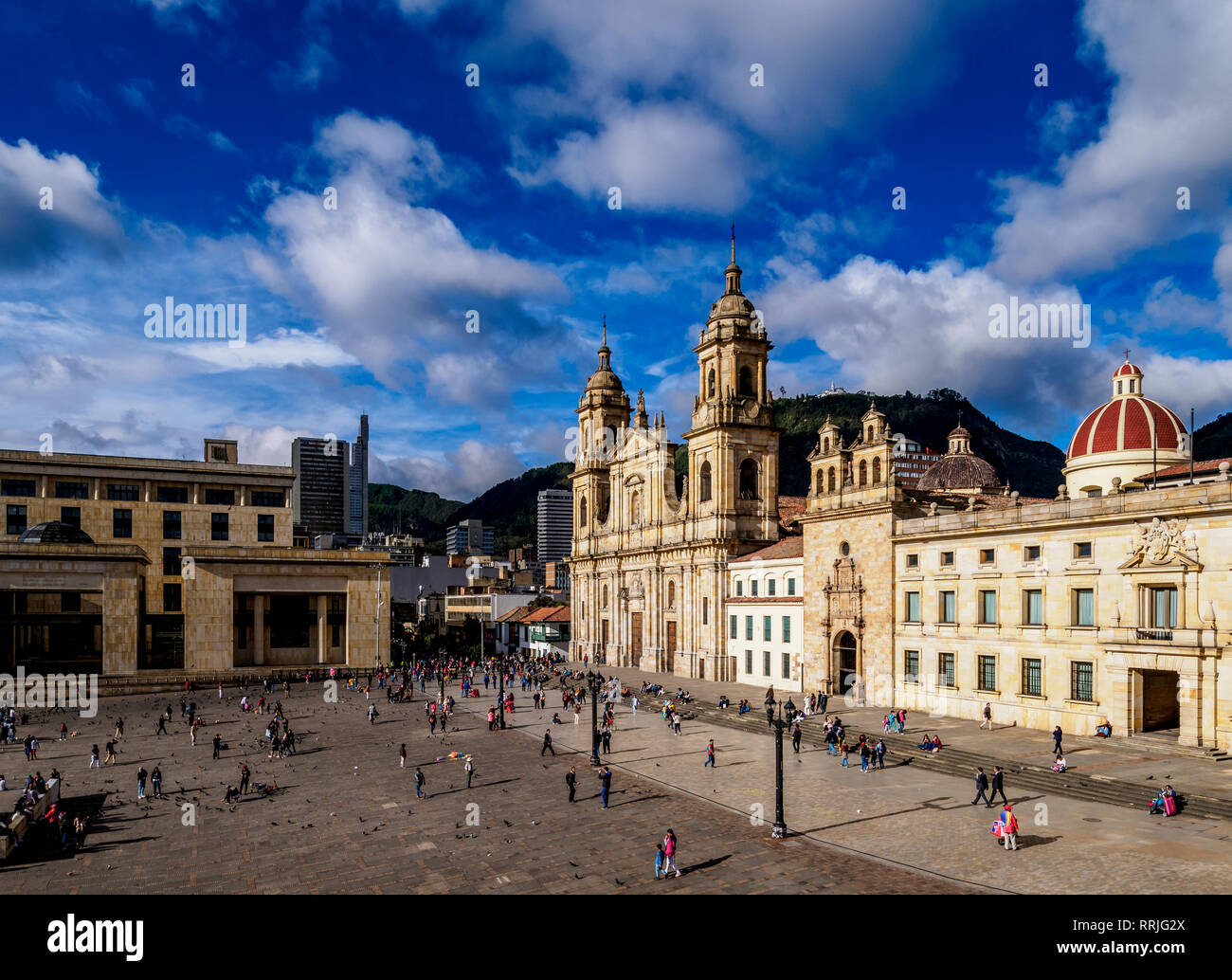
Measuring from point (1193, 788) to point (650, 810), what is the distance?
56.7 feet

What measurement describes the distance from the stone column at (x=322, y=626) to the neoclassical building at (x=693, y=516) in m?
25.8

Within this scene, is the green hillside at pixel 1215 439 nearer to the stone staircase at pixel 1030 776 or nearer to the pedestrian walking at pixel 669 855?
the stone staircase at pixel 1030 776

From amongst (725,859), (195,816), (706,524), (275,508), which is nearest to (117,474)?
(275,508)

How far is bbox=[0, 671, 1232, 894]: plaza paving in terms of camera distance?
2125 centimetres

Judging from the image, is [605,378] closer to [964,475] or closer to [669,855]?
[964,475]

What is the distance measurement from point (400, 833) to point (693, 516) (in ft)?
152

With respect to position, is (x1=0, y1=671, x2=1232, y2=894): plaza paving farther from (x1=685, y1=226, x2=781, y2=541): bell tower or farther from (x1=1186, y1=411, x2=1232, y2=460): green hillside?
(x1=1186, y1=411, x2=1232, y2=460): green hillside

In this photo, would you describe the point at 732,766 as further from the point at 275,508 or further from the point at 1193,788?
the point at 275,508

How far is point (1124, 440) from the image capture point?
51.4 metres

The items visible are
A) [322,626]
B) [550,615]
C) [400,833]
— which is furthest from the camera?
[550,615]

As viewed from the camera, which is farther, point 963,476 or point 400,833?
point 963,476

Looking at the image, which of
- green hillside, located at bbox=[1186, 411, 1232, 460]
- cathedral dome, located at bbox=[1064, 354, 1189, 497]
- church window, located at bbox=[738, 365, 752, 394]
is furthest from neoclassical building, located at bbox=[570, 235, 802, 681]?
green hillside, located at bbox=[1186, 411, 1232, 460]

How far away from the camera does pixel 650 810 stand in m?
28.5

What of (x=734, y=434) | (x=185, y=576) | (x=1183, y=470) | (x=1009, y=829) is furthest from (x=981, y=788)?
(x=185, y=576)
